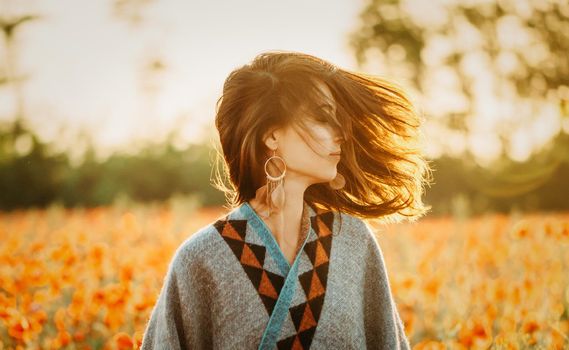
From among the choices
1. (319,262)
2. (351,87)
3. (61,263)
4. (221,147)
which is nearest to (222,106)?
(221,147)

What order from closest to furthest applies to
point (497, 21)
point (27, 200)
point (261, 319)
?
1. point (261, 319)
2. point (27, 200)
3. point (497, 21)

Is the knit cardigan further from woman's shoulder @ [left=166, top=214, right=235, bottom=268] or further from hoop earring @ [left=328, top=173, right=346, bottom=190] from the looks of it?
hoop earring @ [left=328, top=173, right=346, bottom=190]

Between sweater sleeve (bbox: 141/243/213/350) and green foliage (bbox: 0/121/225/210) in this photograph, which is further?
green foliage (bbox: 0/121/225/210)

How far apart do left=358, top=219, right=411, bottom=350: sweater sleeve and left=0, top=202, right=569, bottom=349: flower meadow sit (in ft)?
0.54

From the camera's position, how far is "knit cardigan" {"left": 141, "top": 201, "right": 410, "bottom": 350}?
198cm

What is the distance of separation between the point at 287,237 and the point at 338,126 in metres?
0.39

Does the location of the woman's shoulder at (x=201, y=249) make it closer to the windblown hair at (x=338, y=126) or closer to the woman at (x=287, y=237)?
the woman at (x=287, y=237)

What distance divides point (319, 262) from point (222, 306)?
13.4 inches

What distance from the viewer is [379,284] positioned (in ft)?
7.38

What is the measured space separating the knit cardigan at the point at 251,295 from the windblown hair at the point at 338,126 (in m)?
0.18

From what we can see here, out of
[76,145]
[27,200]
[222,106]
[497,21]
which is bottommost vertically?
[27,200]

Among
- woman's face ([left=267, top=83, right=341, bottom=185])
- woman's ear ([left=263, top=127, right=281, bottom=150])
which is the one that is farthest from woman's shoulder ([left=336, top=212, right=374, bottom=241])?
woman's ear ([left=263, top=127, right=281, bottom=150])

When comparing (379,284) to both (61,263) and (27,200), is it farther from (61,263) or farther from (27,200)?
(27,200)

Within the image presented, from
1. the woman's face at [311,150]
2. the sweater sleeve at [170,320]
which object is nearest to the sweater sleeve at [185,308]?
the sweater sleeve at [170,320]
